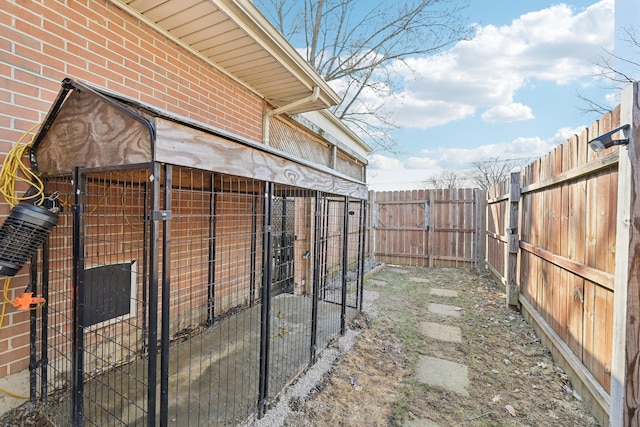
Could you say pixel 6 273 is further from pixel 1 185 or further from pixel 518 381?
pixel 518 381

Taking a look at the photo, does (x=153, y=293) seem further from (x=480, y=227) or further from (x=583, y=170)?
(x=480, y=227)

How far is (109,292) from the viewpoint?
2.51 meters

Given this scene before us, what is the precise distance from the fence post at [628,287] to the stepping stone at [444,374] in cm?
102

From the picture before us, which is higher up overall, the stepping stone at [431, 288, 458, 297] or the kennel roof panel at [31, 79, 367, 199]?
the kennel roof panel at [31, 79, 367, 199]

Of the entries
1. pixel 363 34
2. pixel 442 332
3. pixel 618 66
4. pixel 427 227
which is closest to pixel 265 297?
pixel 442 332

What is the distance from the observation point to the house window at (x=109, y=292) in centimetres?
237

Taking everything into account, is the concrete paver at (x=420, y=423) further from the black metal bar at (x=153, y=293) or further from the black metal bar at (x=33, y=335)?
the black metal bar at (x=33, y=335)

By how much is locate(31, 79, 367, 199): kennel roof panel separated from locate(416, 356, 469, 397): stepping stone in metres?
2.42

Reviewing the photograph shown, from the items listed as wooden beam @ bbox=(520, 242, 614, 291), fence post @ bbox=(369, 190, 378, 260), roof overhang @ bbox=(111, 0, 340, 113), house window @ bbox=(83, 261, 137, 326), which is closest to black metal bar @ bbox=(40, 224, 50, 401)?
house window @ bbox=(83, 261, 137, 326)

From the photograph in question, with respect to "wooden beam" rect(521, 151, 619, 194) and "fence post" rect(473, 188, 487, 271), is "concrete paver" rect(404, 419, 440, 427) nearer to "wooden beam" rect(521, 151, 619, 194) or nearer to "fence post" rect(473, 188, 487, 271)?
"wooden beam" rect(521, 151, 619, 194)

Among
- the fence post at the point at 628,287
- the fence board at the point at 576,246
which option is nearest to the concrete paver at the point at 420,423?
the fence post at the point at 628,287

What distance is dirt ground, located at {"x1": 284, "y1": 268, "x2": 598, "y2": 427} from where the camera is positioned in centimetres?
218

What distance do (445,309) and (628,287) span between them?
122 inches

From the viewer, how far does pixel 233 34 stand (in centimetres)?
270
